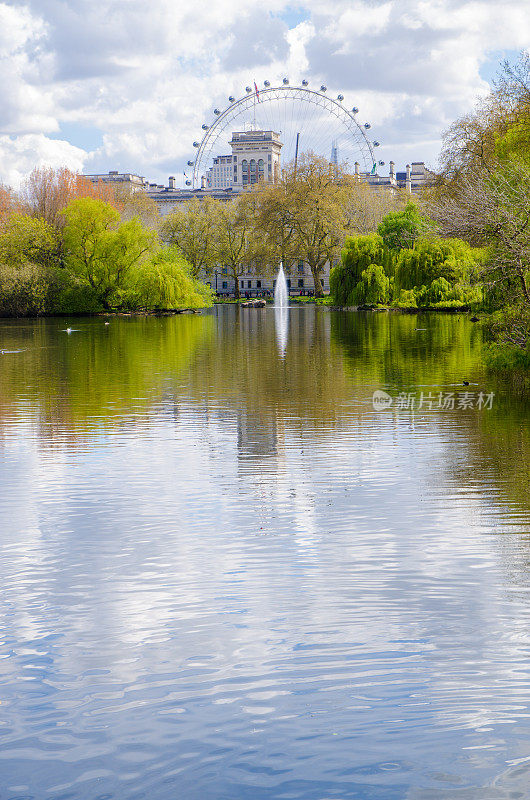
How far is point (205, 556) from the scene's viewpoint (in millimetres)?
7426

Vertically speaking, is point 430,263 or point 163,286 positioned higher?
point 430,263

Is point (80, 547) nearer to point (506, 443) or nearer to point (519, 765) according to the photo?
point (519, 765)

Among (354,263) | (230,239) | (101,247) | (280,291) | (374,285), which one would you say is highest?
(230,239)

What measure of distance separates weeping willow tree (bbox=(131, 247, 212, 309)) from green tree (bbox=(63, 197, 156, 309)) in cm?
120

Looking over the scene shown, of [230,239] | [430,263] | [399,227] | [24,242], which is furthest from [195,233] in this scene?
[430,263]

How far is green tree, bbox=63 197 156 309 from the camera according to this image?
64.1 metres

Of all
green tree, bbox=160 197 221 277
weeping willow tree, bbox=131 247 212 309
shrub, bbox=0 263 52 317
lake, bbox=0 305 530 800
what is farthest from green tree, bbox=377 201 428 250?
lake, bbox=0 305 530 800

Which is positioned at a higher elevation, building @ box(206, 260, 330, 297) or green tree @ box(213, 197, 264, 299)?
green tree @ box(213, 197, 264, 299)

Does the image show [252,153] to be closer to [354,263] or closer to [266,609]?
[354,263]

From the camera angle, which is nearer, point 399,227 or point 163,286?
point 399,227

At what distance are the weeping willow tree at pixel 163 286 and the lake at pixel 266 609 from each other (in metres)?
48.0

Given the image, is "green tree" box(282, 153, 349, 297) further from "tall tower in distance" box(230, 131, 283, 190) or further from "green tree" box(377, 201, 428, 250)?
"tall tower in distance" box(230, 131, 283, 190)

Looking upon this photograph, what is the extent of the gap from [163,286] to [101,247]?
6.33 m

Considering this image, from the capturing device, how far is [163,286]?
61562 millimetres
